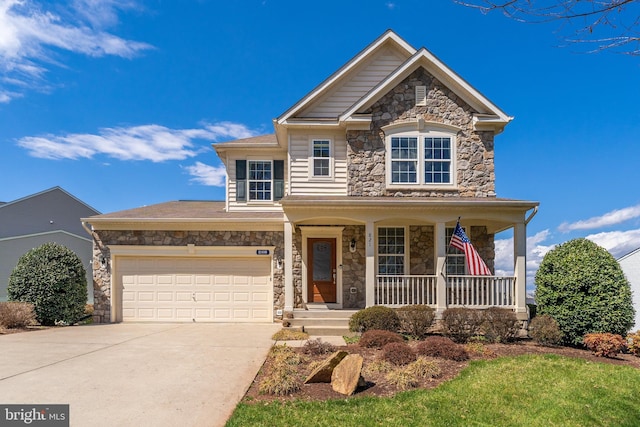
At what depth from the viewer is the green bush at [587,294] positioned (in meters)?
9.44

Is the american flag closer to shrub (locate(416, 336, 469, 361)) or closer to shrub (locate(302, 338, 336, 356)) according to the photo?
shrub (locate(416, 336, 469, 361))

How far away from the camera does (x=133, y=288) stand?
1323cm

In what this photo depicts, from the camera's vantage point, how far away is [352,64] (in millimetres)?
13641

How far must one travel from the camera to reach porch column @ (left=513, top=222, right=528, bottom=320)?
1146 centimetres

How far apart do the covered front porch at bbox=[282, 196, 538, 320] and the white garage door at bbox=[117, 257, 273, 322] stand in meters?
1.30

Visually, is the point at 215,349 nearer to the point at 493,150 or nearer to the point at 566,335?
the point at 566,335

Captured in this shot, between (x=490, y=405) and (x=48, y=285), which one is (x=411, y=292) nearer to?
(x=490, y=405)

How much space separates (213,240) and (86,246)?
960 centimetres

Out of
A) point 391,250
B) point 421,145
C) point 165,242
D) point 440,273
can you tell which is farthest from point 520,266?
point 165,242

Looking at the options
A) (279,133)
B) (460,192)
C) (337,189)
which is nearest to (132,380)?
(337,189)

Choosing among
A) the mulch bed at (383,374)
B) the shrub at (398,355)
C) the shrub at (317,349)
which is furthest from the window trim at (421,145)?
the shrub at (398,355)

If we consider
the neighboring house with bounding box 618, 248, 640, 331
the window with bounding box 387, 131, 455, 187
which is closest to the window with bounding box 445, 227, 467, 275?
the window with bounding box 387, 131, 455, 187

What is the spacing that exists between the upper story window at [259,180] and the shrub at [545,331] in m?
8.72

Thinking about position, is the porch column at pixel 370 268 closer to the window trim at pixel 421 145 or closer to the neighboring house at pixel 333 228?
the neighboring house at pixel 333 228
